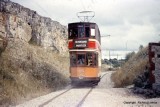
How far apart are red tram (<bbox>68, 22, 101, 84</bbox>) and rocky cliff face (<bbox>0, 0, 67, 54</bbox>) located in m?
8.60

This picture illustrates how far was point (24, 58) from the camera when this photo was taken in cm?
3002

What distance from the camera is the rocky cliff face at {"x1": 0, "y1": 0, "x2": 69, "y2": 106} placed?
21.9 meters

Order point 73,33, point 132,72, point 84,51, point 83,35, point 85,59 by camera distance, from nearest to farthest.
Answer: point 84,51, point 83,35, point 85,59, point 73,33, point 132,72

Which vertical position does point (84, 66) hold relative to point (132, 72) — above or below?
above

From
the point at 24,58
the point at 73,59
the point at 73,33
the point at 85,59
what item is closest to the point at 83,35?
the point at 73,33

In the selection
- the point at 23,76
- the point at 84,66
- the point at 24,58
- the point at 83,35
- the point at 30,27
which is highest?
the point at 30,27

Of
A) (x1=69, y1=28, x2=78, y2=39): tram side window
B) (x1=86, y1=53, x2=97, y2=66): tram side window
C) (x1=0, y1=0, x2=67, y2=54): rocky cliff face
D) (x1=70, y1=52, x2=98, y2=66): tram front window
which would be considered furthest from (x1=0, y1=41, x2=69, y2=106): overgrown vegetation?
(x1=69, y1=28, x2=78, y2=39): tram side window

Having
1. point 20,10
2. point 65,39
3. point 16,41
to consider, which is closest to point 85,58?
point 16,41

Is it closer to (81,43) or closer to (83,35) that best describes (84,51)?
(81,43)

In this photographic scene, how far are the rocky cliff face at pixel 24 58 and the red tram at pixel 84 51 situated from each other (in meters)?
3.12

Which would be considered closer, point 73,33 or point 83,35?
point 83,35

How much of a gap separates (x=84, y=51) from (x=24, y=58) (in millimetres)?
8292

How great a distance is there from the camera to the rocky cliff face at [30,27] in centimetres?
3170

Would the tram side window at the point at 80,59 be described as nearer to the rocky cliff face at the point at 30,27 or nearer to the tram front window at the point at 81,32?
the tram front window at the point at 81,32
